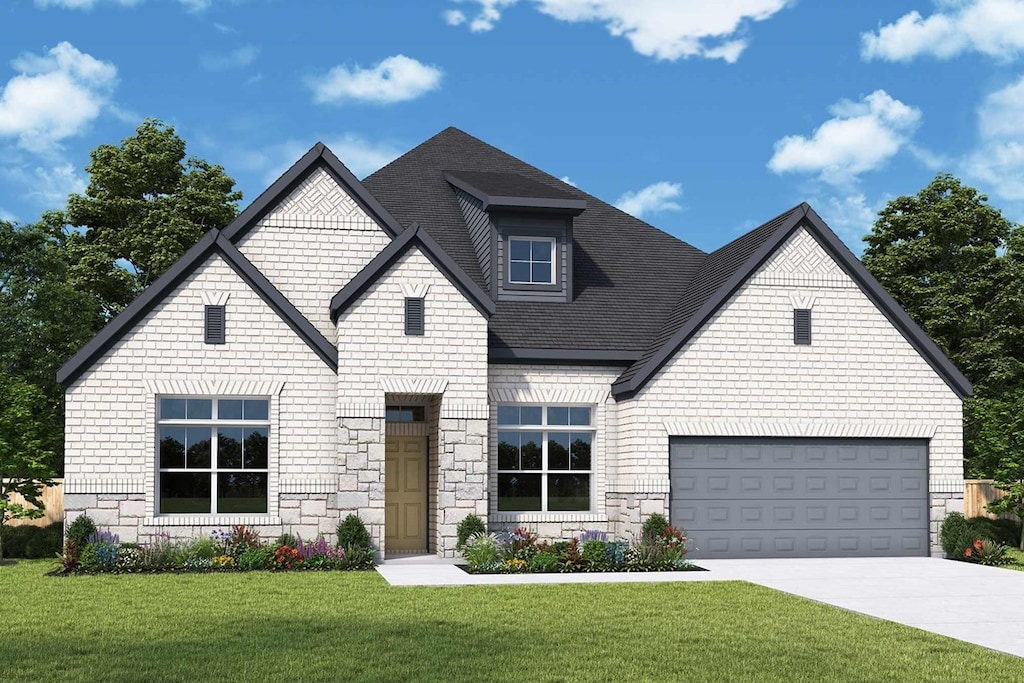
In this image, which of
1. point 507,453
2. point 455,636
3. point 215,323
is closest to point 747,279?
point 507,453

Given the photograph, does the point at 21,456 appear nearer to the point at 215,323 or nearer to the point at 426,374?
the point at 215,323

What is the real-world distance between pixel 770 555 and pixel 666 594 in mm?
7452

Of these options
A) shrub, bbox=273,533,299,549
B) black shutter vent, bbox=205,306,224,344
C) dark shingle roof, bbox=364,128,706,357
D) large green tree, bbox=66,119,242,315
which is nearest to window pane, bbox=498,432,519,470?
dark shingle roof, bbox=364,128,706,357

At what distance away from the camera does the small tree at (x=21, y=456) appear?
23203 millimetres

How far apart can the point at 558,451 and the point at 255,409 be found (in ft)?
20.4

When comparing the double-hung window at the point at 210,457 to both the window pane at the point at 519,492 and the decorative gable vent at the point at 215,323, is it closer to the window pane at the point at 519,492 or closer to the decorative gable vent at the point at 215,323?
the decorative gable vent at the point at 215,323

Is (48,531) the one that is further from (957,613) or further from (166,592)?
(957,613)

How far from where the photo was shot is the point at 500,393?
78.5 feet

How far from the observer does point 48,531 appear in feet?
79.9

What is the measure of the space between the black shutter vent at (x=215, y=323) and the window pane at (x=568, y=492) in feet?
23.6

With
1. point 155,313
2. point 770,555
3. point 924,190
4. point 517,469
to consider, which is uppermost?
point 924,190

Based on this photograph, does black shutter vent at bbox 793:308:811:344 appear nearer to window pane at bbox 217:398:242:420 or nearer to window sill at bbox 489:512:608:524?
window sill at bbox 489:512:608:524

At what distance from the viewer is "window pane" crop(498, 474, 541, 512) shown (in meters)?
24.0

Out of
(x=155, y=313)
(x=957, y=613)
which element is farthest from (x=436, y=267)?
(x=957, y=613)
